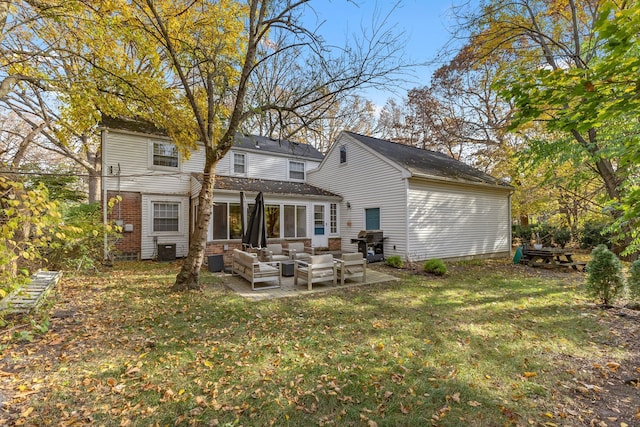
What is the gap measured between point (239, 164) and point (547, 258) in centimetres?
1520

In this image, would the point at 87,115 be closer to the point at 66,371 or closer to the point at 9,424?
the point at 66,371

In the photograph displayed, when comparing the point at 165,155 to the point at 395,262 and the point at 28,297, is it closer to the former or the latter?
the point at 28,297

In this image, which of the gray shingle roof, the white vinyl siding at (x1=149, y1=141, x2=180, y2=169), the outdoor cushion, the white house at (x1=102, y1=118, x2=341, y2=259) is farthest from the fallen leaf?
the white vinyl siding at (x1=149, y1=141, x2=180, y2=169)

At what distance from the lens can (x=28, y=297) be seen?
15.3 ft

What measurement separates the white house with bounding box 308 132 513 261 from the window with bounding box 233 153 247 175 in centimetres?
463

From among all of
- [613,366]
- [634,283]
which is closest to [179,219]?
[613,366]

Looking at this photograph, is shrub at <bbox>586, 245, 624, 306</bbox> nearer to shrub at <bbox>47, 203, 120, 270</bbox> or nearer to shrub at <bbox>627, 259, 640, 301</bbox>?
shrub at <bbox>627, 259, 640, 301</bbox>

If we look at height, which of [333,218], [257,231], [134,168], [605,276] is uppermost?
[134,168]

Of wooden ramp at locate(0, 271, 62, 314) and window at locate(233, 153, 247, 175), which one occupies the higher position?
window at locate(233, 153, 247, 175)

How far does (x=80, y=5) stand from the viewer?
247 inches

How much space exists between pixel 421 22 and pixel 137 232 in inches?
512

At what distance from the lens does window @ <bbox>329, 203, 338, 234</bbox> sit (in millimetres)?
15195

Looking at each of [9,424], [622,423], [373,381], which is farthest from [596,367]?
[9,424]

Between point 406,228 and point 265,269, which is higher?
point 406,228
